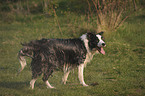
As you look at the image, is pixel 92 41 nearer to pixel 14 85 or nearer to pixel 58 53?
pixel 58 53

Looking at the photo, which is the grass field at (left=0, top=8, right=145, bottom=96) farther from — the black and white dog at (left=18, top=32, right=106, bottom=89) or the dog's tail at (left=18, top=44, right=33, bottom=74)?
the dog's tail at (left=18, top=44, right=33, bottom=74)

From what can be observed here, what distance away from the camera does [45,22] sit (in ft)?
58.1

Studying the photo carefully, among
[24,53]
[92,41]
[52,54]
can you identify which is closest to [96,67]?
[92,41]

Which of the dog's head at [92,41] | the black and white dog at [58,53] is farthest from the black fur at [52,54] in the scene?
the dog's head at [92,41]

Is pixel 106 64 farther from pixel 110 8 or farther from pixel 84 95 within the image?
pixel 110 8

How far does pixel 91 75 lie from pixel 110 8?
6334mm

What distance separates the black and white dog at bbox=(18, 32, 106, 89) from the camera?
20.3 ft

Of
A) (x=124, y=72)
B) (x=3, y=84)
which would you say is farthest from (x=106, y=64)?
(x=3, y=84)

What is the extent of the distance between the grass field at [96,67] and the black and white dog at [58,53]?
0.46 metres

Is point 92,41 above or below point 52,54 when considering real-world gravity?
above

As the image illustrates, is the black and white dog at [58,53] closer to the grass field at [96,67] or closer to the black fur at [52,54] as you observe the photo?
the black fur at [52,54]

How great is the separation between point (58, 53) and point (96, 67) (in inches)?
101

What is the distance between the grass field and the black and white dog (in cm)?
46

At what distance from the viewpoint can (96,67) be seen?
28.8ft
